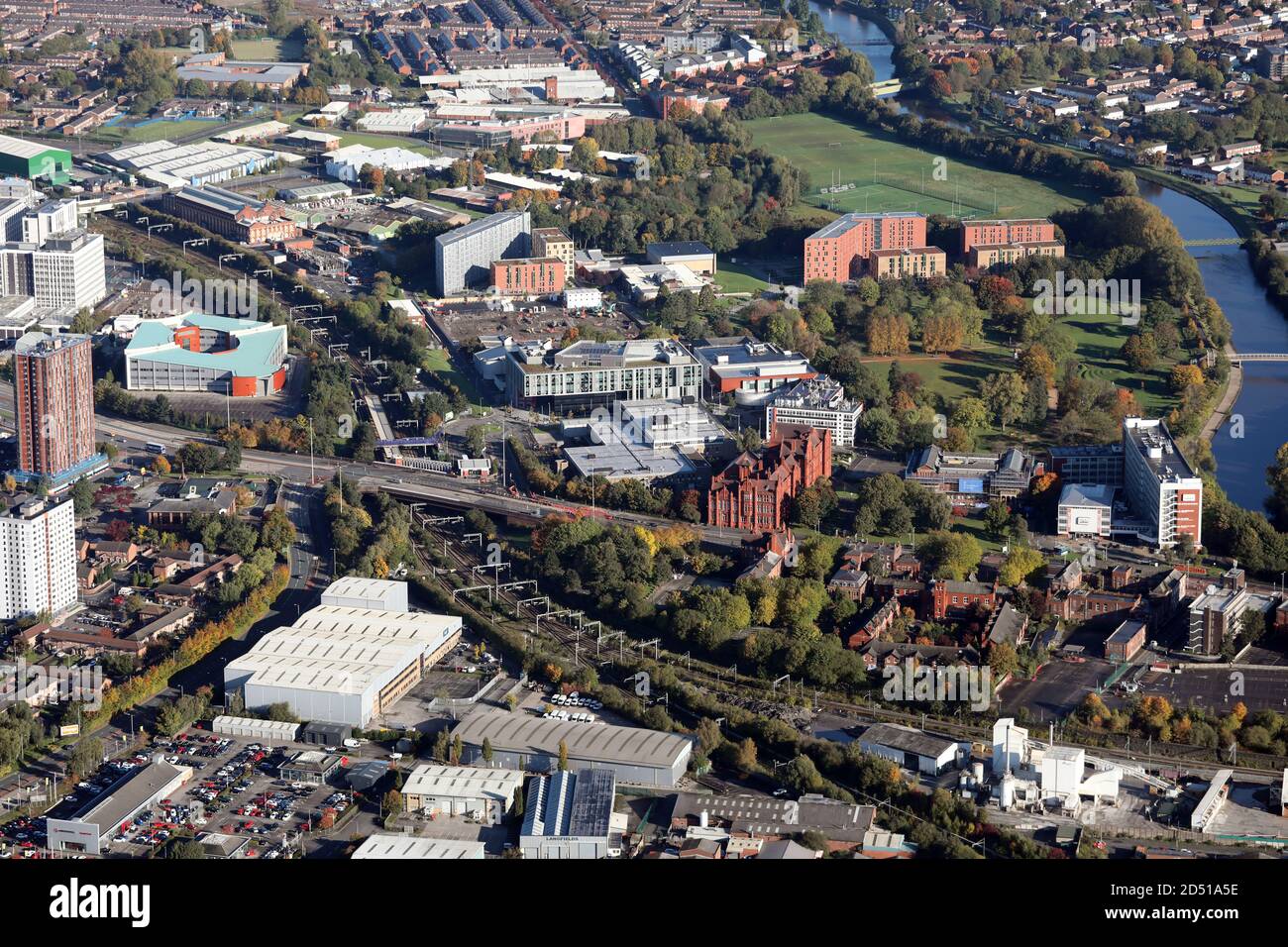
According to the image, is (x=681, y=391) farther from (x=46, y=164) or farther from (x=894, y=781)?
(x=46, y=164)

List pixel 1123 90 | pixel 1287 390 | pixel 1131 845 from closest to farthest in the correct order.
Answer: pixel 1131 845
pixel 1287 390
pixel 1123 90

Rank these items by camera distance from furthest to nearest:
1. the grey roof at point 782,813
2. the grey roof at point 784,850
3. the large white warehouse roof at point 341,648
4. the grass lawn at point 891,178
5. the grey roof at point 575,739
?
the grass lawn at point 891,178
the large white warehouse roof at point 341,648
the grey roof at point 575,739
the grey roof at point 782,813
the grey roof at point 784,850

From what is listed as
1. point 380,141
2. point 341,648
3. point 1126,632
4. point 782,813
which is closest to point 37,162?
point 380,141

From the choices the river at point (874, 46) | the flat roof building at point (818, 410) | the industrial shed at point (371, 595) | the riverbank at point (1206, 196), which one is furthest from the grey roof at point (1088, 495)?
the river at point (874, 46)

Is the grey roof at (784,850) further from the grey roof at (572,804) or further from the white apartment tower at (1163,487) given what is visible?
the white apartment tower at (1163,487)

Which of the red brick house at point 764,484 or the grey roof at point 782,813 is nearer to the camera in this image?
the grey roof at point 782,813

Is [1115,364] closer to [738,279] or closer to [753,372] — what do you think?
[753,372]

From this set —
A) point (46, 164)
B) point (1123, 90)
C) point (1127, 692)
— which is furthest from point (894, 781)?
point (1123, 90)
